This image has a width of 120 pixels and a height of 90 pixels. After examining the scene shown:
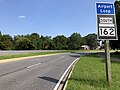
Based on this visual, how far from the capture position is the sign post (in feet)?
31.7

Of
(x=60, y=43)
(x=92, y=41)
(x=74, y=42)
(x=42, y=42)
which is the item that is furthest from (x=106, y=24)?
(x=92, y=41)

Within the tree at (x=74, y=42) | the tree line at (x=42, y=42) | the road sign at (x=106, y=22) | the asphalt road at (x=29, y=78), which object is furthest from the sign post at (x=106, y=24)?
the tree at (x=74, y=42)

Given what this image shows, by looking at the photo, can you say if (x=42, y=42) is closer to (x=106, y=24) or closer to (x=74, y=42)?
(x=74, y=42)

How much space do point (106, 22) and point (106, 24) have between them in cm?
10

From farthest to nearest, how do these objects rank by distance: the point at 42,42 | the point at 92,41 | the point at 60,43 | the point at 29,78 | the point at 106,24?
1. the point at 92,41
2. the point at 60,43
3. the point at 42,42
4. the point at 29,78
5. the point at 106,24

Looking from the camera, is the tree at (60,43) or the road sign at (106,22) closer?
the road sign at (106,22)

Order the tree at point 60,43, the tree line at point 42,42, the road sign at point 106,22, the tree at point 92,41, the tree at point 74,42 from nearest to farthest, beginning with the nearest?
1. the road sign at point 106,22
2. the tree line at point 42,42
3. the tree at point 60,43
4. the tree at point 74,42
5. the tree at point 92,41

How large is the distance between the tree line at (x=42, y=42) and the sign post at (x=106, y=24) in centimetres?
10171

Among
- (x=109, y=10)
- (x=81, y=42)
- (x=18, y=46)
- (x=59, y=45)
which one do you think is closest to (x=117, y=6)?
(x=109, y=10)

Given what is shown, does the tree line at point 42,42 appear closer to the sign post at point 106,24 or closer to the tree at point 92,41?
the tree at point 92,41

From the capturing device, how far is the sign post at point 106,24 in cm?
967

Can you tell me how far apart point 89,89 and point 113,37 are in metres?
2.49

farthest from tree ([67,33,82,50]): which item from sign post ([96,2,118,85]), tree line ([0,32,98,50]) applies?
sign post ([96,2,118,85])

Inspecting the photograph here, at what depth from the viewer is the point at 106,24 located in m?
9.76
